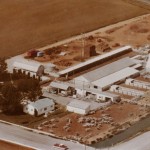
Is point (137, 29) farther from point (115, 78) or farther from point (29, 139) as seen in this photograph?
point (29, 139)

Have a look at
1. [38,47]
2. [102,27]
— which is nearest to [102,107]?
[38,47]

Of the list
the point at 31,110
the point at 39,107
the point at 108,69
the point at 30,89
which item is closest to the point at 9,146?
the point at 31,110

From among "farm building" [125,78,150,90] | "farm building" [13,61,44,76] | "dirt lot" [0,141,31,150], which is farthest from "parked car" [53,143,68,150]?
"farm building" [13,61,44,76]

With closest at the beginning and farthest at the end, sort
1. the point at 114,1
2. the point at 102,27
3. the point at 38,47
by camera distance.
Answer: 1. the point at 38,47
2. the point at 102,27
3. the point at 114,1

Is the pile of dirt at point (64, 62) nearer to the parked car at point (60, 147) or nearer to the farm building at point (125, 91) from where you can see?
the farm building at point (125, 91)

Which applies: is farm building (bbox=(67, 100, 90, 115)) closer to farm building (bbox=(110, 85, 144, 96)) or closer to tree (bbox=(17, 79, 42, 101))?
tree (bbox=(17, 79, 42, 101))

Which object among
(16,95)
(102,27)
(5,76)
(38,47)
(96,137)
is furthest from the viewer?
(102,27)

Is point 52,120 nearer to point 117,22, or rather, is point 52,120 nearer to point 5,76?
point 5,76
